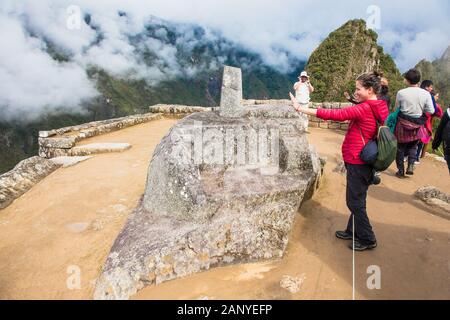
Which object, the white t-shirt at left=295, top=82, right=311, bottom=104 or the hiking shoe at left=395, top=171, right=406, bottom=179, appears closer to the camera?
the hiking shoe at left=395, top=171, right=406, bottom=179

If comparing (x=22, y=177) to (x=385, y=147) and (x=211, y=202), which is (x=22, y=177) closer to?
(x=211, y=202)

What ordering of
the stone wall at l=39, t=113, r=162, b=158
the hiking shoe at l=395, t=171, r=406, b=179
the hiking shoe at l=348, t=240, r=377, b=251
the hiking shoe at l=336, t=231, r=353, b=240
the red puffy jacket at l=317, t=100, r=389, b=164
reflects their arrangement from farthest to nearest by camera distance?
1. the stone wall at l=39, t=113, r=162, b=158
2. the hiking shoe at l=395, t=171, r=406, b=179
3. the hiking shoe at l=336, t=231, r=353, b=240
4. the hiking shoe at l=348, t=240, r=377, b=251
5. the red puffy jacket at l=317, t=100, r=389, b=164

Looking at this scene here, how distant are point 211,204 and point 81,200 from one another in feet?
10.2

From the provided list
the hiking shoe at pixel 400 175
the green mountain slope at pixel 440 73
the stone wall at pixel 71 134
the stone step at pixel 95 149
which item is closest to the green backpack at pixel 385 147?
the hiking shoe at pixel 400 175

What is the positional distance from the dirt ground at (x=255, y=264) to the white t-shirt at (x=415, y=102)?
1475 mm

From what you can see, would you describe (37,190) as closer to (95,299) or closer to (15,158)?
(95,299)

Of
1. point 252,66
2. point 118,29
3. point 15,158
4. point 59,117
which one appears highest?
point 118,29

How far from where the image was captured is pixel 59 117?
13125 centimetres

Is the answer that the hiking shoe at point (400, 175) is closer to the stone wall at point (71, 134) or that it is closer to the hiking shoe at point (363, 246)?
the hiking shoe at point (363, 246)

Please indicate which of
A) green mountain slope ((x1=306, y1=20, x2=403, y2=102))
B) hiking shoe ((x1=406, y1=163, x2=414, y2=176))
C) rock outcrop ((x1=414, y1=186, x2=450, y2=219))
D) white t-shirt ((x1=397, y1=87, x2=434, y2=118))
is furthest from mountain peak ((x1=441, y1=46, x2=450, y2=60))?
rock outcrop ((x1=414, y1=186, x2=450, y2=219))

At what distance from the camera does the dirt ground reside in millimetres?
3473

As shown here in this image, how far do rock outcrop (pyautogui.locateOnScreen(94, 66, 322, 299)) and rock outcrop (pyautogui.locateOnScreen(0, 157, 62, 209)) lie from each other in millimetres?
3282

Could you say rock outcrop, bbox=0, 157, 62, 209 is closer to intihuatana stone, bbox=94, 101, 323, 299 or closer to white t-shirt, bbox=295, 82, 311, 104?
intihuatana stone, bbox=94, 101, 323, 299

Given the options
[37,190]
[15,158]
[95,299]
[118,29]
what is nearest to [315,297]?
[95,299]
